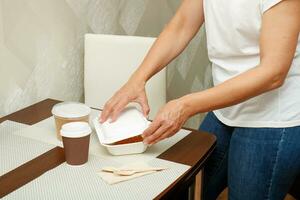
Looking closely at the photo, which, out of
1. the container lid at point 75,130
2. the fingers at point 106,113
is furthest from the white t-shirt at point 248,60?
the container lid at point 75,130

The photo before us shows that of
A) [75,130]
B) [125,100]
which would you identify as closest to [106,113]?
[125,100]

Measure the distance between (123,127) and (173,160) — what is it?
18 cm

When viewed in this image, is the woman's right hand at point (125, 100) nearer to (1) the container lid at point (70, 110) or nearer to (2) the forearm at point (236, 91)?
(1) the container lid at point (70, 110)

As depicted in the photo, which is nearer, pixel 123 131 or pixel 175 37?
pixel 123 131

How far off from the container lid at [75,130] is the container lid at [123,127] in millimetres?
84

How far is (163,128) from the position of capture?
1.24 m

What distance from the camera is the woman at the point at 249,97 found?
1.20m

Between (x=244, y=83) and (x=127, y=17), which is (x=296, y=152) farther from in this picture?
(x=127, y=17)

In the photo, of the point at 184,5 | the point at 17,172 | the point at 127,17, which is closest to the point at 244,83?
the point at 184,5

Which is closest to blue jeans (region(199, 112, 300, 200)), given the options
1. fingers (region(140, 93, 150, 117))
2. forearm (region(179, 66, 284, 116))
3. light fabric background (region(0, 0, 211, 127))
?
forearm (region(179, 66, 284, 116))

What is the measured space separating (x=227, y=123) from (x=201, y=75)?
1.53 m

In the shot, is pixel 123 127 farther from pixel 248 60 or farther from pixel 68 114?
pixel 248 60

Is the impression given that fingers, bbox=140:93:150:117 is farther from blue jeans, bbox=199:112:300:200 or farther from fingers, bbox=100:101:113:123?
blue jeans, bbox=199:112:300:200

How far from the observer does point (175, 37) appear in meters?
1.63
